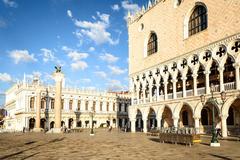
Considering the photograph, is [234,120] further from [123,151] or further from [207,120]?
[123,151]

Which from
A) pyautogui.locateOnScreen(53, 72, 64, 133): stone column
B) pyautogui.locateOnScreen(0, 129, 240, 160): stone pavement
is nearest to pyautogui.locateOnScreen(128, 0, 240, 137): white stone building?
pyautogui.locateOnScreen(0, 129, 240, 160): stone pavement

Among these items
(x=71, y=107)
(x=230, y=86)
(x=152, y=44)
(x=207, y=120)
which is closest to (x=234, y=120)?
(x=207, y=120)

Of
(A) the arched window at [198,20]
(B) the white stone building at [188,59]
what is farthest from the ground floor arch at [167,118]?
(A) the arched window at [198,20]

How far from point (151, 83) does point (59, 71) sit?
47.3 feet

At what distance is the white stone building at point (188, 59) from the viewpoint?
26266mm

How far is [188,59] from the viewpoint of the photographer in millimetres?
30828

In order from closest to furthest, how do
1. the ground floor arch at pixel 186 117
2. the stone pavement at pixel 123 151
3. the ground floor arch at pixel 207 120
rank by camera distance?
the stone pavement at pixel 123 151
the ground floor arch at pixel 207 120
the ground floor arch at pixel 186 117

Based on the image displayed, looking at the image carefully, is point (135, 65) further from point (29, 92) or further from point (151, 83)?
point (29, 92)

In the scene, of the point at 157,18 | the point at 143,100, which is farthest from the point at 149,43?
the point at 143,100

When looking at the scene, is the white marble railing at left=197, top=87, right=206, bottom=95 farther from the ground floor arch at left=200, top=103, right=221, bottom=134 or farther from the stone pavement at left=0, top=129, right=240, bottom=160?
the stone pavement at left=0, top=129, right=240, bottom=160

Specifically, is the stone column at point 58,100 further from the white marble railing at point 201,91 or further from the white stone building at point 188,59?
the white marble railing at point 201,91

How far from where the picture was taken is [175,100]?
3259 cm

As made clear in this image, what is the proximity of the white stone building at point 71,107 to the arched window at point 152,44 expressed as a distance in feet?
79.7

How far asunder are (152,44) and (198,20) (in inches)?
386
